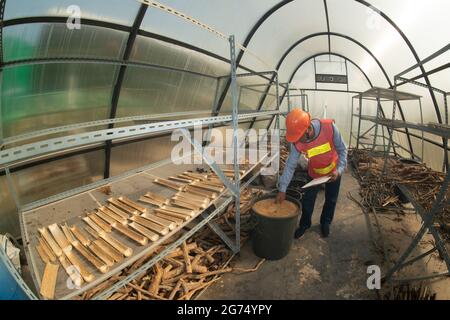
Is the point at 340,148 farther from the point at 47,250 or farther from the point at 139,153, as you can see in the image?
the point at 139,153

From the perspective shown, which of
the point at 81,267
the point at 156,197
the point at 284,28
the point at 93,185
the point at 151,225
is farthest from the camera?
the point at 284,28

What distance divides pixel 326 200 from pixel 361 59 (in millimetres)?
8090

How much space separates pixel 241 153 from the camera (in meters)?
5.70

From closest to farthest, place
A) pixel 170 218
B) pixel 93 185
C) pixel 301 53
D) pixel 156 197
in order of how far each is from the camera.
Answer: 1. pixel 170 218
2. pixel 156 197
3. pixel 93 185
4. pixel 301 53

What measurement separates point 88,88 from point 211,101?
328 centimetres

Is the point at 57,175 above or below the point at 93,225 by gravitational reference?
above

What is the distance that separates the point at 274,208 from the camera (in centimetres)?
Result: 369

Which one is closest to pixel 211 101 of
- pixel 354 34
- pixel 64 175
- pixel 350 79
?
pixel 64 175

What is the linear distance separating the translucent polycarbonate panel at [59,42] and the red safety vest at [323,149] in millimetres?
3190

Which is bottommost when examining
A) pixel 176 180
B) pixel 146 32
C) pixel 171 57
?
pixel 176 180

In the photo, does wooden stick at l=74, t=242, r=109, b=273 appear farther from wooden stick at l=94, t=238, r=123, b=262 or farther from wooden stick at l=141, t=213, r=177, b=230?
wooden stick at l=141, t=213, r=177, b=230

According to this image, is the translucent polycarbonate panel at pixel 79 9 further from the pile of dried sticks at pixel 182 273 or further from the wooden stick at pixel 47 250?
the pile of dried sticks at pixel 182 273

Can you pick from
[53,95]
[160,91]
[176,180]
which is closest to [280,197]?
[176,180]
